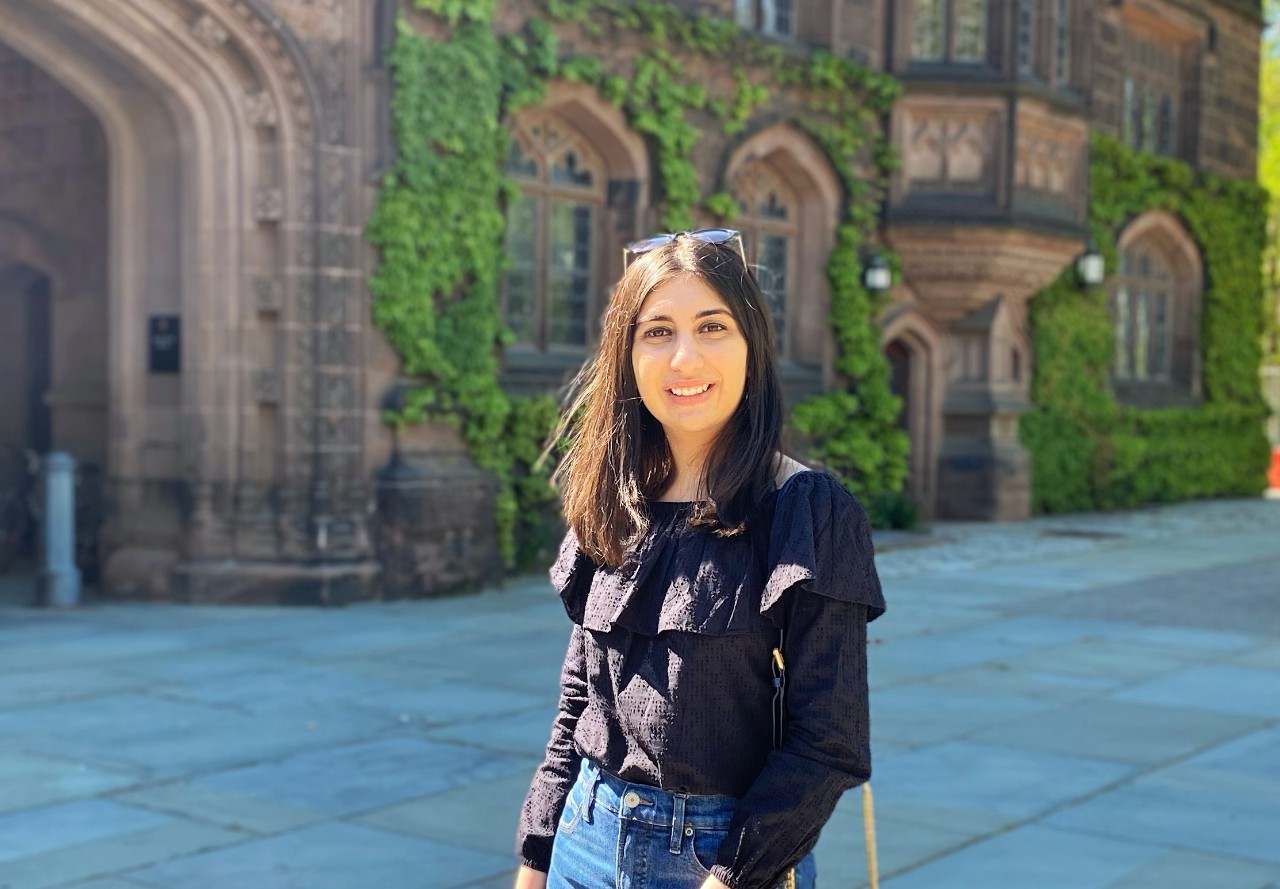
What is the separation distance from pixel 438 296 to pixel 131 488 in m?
2.60

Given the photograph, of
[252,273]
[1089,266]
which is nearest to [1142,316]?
[1089,266]

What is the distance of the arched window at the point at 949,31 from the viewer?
17578 mm

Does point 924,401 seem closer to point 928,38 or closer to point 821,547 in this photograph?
point 928,38

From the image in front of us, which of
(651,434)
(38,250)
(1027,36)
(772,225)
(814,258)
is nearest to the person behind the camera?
(651,434)

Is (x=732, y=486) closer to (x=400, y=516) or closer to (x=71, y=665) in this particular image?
(x=71, y=665)

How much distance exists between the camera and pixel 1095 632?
10.5 m

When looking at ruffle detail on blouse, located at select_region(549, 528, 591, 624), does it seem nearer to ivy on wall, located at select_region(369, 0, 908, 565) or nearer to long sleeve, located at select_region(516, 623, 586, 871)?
long sleeve, located at select_region(516, 623, 586, 871)

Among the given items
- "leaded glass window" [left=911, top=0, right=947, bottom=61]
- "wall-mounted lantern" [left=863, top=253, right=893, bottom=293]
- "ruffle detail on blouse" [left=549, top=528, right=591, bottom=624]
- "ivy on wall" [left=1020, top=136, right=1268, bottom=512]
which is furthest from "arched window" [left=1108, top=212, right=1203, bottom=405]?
"ruffle detail on blouse" [left=549, top=528, right=591, bottom=624]

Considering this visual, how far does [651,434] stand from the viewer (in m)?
2.65

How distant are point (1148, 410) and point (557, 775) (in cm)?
2061

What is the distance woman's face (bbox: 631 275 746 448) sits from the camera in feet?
8.14

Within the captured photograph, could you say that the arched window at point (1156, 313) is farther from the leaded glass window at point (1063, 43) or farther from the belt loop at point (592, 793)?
the belt loop at point (592, 793)

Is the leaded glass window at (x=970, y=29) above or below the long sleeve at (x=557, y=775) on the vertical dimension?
above

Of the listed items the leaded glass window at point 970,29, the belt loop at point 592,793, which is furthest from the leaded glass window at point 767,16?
the belt loop at point 592,793
